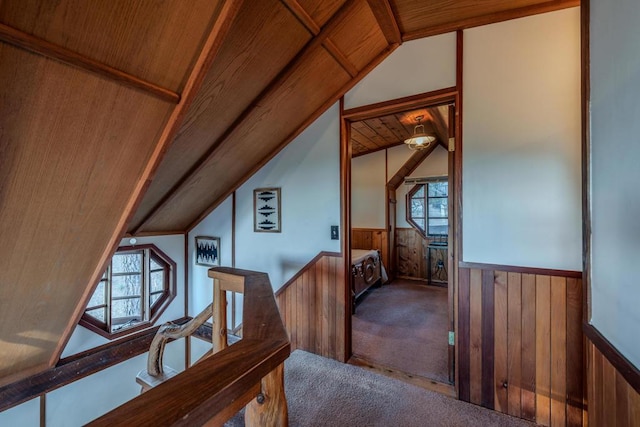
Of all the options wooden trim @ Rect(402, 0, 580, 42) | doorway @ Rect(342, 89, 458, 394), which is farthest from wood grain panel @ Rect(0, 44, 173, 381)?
wooden trim @ Rect(402, 0, 580, 42)

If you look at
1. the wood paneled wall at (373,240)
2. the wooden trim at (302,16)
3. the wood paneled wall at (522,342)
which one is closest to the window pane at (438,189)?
the wood paneled wall at (373,240)

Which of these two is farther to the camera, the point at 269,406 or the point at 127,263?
the point at 127,263

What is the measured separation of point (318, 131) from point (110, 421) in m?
2.27

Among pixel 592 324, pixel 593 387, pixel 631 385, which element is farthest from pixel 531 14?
pixel 593 387

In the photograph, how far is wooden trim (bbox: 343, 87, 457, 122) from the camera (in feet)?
6.19

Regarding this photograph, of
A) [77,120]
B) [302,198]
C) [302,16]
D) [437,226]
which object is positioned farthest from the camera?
[437,226]

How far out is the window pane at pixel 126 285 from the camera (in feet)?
9.86

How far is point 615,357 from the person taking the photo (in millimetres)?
1026

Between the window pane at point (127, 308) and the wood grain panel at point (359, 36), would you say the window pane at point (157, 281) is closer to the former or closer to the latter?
the window pane at point (127, 308)

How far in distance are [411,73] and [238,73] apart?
4.08 feet

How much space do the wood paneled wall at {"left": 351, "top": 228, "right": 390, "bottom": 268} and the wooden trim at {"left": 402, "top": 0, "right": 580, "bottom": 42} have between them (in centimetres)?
337

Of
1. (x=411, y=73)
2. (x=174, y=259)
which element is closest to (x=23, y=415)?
(x=174, y=259)

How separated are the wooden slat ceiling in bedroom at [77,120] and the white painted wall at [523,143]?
1575mm

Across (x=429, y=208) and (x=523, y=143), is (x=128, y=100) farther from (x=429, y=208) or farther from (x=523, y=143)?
(x=429, y=208)
